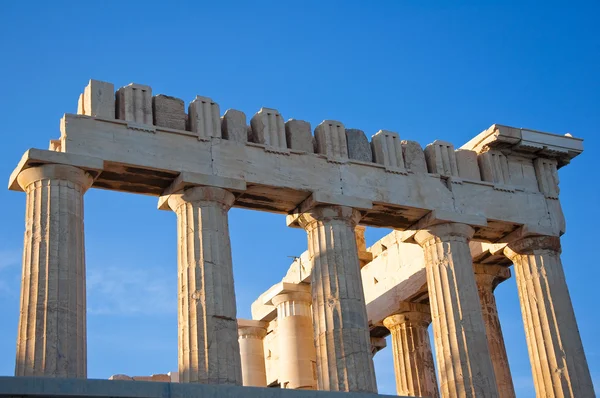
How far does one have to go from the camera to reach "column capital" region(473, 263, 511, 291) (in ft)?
107

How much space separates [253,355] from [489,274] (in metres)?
→ 9.16

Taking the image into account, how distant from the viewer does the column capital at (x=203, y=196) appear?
84.8ft

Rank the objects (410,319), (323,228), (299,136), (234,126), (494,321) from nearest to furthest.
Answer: (234,126) → (323,228) → (299,136) → (494,321) → (410,319)

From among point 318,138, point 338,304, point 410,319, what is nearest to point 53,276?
point 338,304

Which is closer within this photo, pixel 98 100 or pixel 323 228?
pixel 98 100

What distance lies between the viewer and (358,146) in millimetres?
29047

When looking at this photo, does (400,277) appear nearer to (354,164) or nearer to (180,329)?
(354,164)

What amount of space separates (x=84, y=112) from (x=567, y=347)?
14233mm

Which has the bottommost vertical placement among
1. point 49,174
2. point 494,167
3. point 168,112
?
point 49,174

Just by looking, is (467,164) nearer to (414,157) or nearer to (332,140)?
(414,157)

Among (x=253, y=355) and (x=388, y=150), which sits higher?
(x=388, y=150)

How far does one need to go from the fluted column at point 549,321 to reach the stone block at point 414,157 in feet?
12.1

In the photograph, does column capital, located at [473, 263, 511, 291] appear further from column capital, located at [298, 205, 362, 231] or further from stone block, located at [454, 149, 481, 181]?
column capital, located at [298, 205, 362, 231]

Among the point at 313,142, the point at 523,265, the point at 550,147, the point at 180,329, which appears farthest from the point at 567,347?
the point at 180,329
